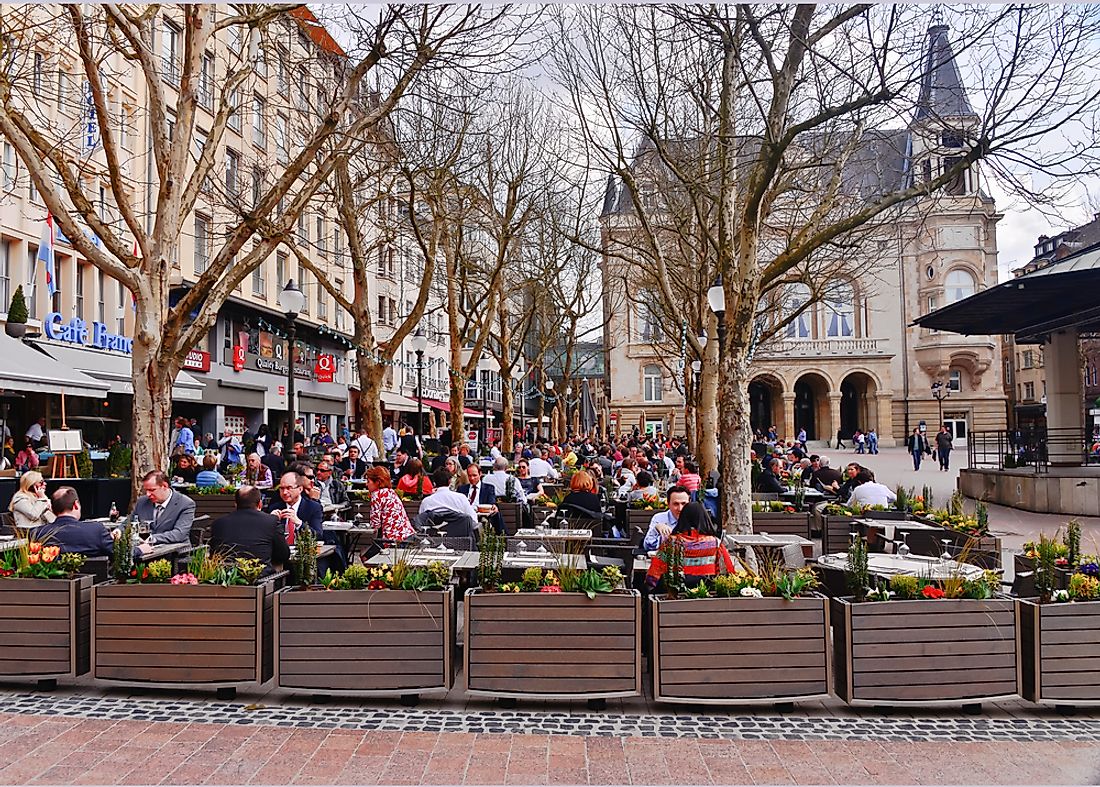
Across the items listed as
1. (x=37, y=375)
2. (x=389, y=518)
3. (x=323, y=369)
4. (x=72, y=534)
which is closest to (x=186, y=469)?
(x=37, y=375)

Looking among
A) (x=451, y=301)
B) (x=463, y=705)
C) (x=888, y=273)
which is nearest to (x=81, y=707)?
(x=463, y=705)

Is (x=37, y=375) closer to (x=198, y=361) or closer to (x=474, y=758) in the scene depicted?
(x=198, y=361)

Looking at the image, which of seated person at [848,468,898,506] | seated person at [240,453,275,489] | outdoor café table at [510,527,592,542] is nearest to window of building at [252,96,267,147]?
seated person at [240,453,275,489]

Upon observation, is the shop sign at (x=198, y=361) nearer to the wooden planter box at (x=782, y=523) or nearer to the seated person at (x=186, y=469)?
the seated person at (x=186, y=469)

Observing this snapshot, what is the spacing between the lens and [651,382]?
61.0 meters

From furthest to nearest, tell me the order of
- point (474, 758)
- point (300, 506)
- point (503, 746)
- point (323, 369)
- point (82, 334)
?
point (323, 369)
point (82, 334)
point (300, 506)
point (503, 746)
point (474, 758)

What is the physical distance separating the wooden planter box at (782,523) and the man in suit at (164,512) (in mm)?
7026

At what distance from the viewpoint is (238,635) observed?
5762 millimetres

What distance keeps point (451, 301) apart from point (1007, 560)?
48.0 feet

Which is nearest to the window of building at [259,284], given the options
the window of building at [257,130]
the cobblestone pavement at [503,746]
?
the window of building at [257,130]

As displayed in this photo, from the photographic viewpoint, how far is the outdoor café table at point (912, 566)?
6259 millimetres

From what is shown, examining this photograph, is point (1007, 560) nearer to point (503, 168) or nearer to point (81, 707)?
point (81, 707)

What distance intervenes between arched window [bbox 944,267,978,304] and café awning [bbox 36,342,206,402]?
164 feet

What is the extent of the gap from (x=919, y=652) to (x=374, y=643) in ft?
11.8
